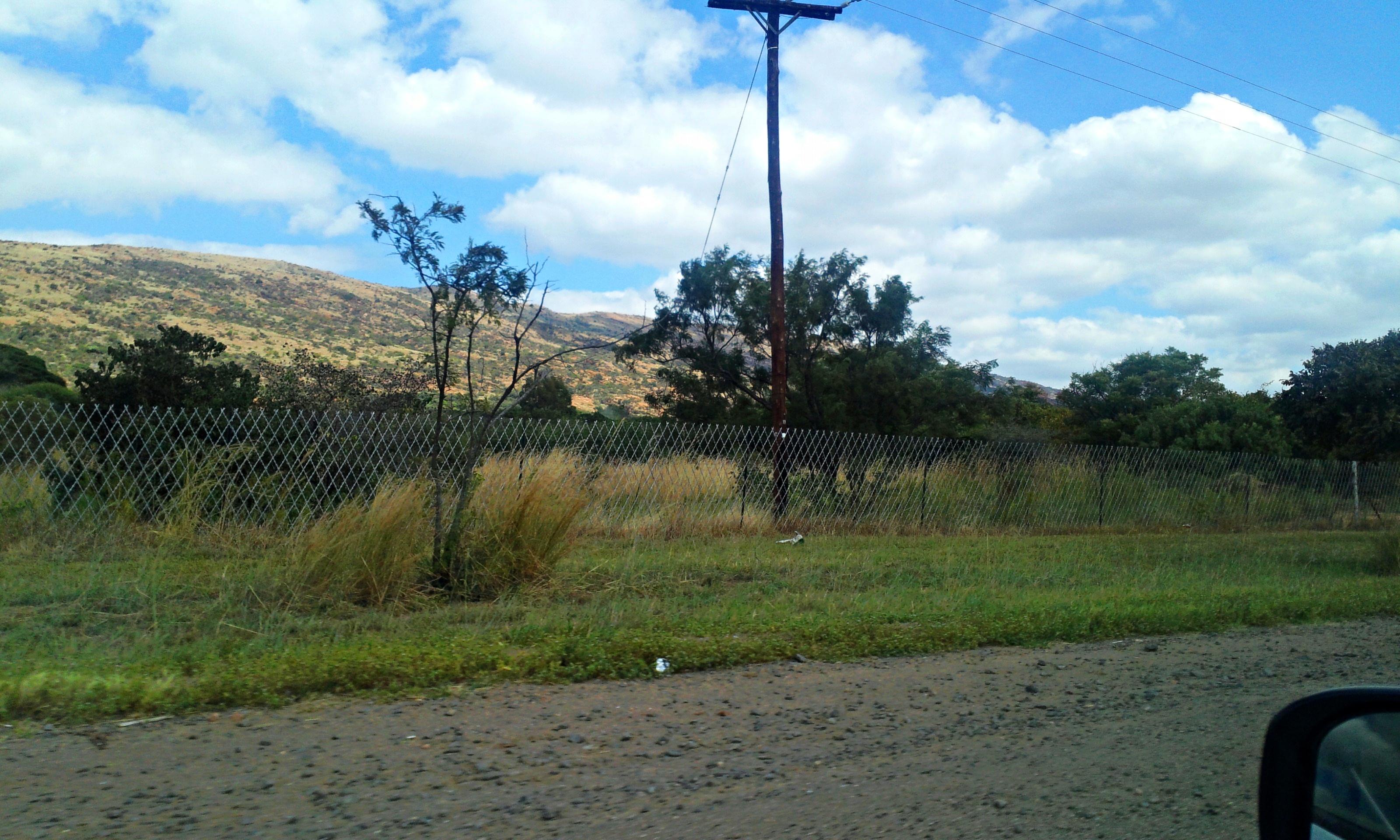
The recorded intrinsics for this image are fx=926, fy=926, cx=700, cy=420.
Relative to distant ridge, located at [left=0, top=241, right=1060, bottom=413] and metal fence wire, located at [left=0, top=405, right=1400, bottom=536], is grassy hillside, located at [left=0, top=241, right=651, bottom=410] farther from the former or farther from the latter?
metal fence wire, located at [left=0, top=405, right=1400, bottom=536]

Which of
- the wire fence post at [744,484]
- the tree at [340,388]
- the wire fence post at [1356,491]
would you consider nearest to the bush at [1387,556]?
the wire fence post at [1356,491]

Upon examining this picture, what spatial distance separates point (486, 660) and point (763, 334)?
16.1 m

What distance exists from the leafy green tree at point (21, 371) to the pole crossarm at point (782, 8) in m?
13.6

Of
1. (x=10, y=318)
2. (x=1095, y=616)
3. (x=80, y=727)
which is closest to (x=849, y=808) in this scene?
(x=80, y=727)

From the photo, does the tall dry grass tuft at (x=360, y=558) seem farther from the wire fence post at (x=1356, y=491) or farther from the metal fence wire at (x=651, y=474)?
the wire fence post at (x=1356, y=491)

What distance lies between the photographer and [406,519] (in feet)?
26.5

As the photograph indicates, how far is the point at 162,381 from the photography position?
12.5 metres

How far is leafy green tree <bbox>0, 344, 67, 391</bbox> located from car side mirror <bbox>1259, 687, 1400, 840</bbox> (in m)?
19.1

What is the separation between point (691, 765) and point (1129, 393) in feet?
111

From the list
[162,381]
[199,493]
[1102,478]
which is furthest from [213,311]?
[1102,478]

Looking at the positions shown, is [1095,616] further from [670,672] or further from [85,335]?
[85,335]

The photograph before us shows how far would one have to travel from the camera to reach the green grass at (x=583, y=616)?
204 inches

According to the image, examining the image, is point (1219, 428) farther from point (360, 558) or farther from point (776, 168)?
point (360, 558)

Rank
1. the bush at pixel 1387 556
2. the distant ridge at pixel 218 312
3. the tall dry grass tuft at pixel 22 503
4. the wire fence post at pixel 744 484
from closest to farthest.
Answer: the tall dry grass tuft at pixel 22 503 → the bush at pixel 1387 556 → the wire fence post at pixel 744 484 → the distant ridge at pixel 218 312
